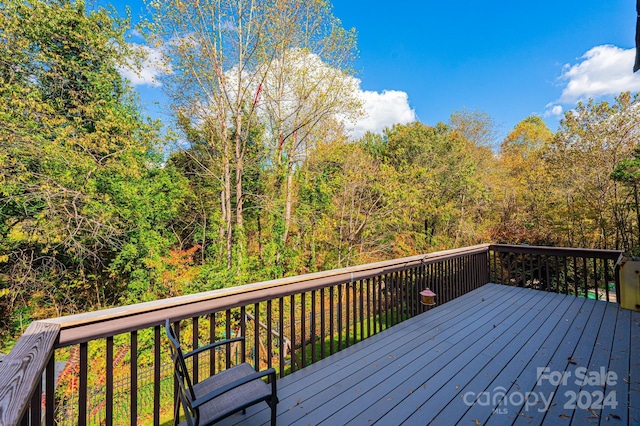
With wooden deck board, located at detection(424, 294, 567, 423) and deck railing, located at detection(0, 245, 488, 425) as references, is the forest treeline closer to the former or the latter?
deck railing, located at detection(0, 245, 488, 425)

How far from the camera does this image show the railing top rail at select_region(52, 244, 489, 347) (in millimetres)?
1428

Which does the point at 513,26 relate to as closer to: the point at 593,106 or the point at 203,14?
the point at 593,106

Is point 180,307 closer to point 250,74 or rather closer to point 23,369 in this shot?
point 23,369

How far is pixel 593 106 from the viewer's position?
8.70 meters

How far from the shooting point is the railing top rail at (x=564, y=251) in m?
4.06

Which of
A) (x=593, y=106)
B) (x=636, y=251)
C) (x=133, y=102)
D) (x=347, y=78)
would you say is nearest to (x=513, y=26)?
(x=593, y=106)

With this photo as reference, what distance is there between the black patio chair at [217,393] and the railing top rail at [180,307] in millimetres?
132

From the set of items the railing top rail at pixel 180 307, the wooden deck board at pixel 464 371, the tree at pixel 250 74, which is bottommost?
the wooden deck board at pixel 464 371

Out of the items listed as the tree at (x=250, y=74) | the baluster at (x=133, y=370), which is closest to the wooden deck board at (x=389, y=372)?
the baluster at (x=133, y=370)

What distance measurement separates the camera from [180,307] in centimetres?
181

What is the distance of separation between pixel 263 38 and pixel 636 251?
11.9m

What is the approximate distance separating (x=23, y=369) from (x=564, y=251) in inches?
244

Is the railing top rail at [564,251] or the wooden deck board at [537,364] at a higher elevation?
the railing top rail at [564,251]

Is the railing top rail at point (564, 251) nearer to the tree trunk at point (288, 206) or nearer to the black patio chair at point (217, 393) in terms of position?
the black patio chair at point (217, 393)
